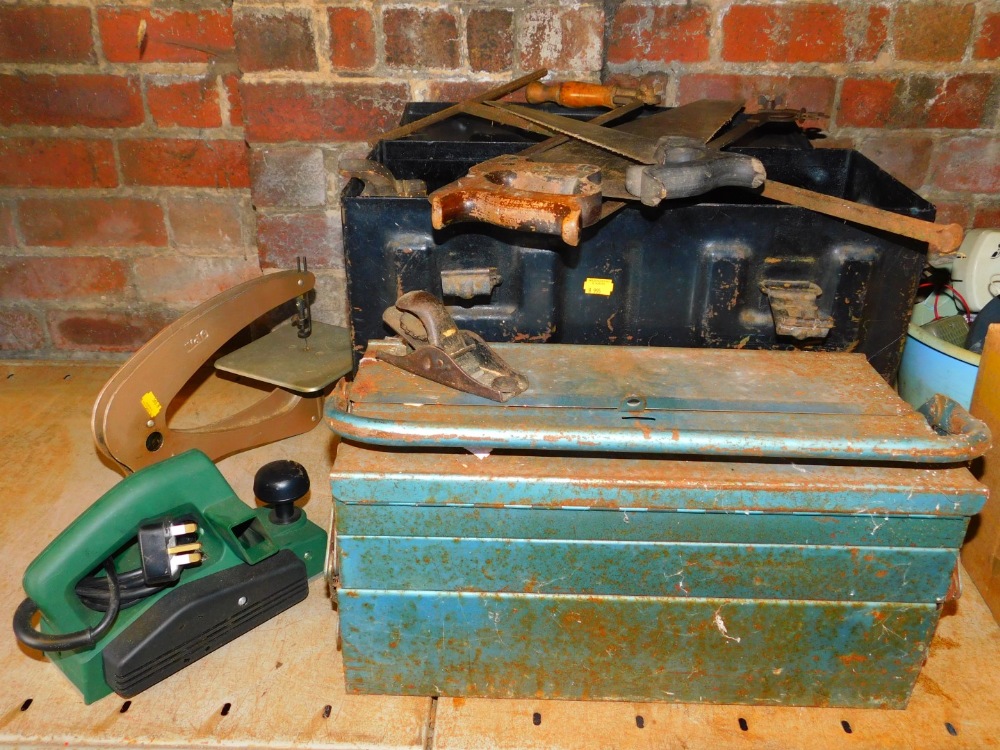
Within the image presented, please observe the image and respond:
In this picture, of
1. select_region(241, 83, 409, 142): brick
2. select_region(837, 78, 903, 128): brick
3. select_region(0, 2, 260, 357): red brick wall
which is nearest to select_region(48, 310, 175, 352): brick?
select_region(0, 2, 260, 357): red brick wall

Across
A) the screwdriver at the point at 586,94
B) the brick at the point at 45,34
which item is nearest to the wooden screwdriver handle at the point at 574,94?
the screwdriver at the point at 586,94

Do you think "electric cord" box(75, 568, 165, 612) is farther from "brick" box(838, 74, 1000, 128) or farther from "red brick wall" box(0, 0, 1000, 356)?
"brick" box(838, 74, 1000, 128)

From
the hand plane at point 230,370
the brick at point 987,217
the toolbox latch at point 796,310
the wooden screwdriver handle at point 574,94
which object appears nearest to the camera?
the toolbox latch at point 796,310

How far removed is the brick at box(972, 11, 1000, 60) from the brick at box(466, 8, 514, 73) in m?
0.79

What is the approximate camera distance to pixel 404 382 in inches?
38.2

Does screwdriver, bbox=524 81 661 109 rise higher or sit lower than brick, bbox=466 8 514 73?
lower

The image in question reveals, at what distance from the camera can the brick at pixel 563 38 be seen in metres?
1.43

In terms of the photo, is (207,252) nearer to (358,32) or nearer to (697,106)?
(358,32)

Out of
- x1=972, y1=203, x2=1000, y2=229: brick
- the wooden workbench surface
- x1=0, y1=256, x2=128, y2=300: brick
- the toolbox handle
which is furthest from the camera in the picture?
x1=0, y1=256, x2=128, y2=300: brick

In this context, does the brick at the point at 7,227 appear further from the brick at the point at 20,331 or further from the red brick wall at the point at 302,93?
the brick at the point at 20,331

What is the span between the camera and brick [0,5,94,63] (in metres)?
1.52

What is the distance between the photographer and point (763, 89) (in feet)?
4.92

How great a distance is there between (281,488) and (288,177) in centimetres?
68

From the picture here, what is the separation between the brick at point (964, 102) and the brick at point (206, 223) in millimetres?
1280
